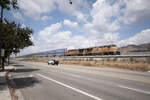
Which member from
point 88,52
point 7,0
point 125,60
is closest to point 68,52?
point 88,52

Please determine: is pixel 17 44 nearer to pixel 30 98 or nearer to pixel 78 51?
pixel 30 98

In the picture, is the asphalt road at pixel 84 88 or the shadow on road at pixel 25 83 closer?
the asphalt road at pixel 84 88

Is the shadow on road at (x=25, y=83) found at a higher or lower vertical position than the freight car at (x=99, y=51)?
lower

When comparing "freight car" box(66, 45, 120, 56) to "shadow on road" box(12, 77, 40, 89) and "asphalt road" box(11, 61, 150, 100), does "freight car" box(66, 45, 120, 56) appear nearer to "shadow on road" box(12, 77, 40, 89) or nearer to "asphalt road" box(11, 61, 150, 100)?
"asphalt road" box(11, 61, 150, 100)

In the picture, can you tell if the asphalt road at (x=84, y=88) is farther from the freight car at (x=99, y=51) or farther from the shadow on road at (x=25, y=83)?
the freight car at (x=99, y=51)

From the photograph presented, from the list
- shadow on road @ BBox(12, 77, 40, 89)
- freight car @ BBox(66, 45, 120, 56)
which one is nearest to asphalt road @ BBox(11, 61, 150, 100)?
shadow on road @ BBox(12, 77, 40, 89)

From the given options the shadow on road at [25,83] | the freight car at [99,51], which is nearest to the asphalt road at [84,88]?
the shadow on road at [25,83]

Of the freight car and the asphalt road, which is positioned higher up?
the freight car

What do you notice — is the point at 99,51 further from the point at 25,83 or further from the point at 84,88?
the point at 84,88

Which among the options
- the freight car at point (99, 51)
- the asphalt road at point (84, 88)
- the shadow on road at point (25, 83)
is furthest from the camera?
the freight car at point (99, 51)

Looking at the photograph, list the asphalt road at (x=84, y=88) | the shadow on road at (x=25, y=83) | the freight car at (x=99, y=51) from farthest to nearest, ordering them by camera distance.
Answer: the freight car at (x=99, y=51)
the shadow on road at (x=25, y=83)
the asphalt road at (x=84, y=88)

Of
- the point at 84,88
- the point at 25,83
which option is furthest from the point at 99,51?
the point at 84,88

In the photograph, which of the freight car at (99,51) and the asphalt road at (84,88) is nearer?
the asphalt road at (84,88)

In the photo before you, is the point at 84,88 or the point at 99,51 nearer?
the point at 84,88
